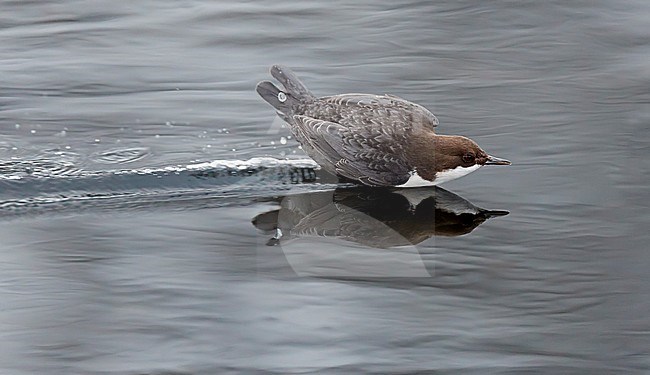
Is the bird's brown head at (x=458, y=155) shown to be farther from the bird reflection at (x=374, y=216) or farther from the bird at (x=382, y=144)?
the bird reflection at (x=374, y=216)

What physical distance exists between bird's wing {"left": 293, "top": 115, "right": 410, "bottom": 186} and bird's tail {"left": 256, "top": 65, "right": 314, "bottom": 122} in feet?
0.85

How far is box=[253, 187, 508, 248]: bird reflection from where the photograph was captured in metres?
5.30

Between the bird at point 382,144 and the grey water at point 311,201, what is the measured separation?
0.52 feet

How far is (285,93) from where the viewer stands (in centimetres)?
589

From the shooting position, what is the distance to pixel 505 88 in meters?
6.90

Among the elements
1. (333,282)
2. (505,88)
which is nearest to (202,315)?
(333,282)

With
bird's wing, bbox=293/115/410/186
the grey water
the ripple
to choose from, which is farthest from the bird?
the ripple

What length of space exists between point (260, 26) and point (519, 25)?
1.77m

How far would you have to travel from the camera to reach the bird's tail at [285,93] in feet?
19.2

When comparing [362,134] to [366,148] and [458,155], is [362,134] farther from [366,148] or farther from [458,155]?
[458,155]

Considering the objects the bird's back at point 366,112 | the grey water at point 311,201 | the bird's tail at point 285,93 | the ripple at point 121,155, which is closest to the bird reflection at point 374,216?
the grey water at point 311,201

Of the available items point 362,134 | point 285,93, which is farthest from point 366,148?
point 285,93

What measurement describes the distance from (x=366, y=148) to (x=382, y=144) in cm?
8

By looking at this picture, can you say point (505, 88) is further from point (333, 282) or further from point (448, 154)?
point (333, 282)
